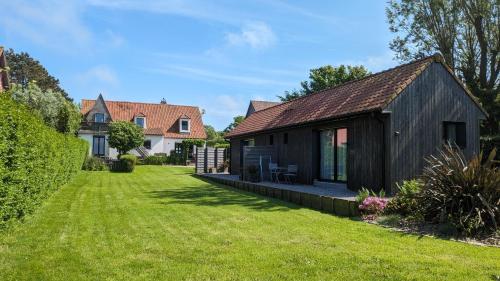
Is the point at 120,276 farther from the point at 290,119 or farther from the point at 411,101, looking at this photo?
the point at 290,119

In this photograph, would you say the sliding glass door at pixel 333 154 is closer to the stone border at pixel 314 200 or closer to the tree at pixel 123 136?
the stone border at pixel 314 200

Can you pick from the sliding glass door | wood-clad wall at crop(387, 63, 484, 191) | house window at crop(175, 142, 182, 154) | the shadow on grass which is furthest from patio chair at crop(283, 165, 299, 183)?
house window at crop(175, 142, 182, 154)

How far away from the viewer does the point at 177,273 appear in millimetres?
5562

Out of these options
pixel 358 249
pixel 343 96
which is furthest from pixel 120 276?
pixel 343 96

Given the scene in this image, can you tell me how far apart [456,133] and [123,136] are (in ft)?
90.8

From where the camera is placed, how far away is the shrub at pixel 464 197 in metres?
8.70

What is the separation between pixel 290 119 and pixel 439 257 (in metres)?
13.1

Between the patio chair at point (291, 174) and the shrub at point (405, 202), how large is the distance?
25.2 ft

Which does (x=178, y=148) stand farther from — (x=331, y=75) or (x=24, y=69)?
(x=24, y=69)

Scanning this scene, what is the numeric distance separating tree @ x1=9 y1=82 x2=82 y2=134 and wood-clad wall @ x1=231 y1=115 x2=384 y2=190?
574 inches

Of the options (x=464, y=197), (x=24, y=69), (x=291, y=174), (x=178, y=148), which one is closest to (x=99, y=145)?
(x=178, y=148)

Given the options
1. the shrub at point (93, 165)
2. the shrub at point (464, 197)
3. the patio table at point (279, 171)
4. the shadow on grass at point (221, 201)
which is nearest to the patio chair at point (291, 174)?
the patio table at point (279, 171)

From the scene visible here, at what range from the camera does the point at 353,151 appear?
1446cm

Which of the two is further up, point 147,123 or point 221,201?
point 147,123
